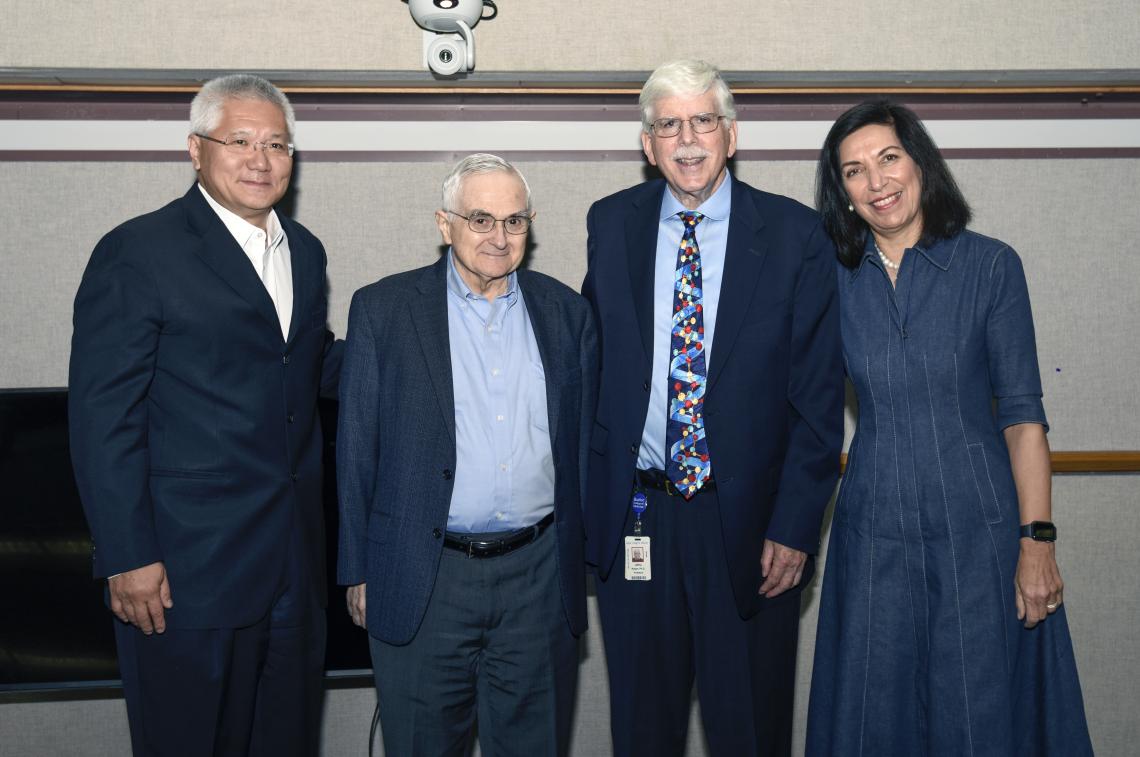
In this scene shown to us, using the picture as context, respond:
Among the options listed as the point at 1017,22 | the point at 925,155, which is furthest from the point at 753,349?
the point at 1017,22

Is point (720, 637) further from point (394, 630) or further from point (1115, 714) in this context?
point (1115, 714)

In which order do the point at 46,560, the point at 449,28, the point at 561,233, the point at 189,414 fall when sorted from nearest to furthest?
the point at 189,414 → the point at 46,560 → the point at 449,28 → the point at 561,233

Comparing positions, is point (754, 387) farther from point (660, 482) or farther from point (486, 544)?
point (486, 544)

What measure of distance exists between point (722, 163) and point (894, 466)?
0.88 meters

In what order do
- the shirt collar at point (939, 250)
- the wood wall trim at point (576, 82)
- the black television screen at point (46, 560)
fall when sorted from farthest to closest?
the wood wall trim at point (576, 82) → the black television screen at point (46, 560) → the shirt collar at point (939, 250)

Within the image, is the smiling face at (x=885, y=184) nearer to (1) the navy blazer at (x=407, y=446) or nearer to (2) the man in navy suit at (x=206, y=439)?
(1) the navy blazer at (x=407, y=446)

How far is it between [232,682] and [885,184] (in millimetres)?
2024

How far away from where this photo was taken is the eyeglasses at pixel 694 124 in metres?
2.30

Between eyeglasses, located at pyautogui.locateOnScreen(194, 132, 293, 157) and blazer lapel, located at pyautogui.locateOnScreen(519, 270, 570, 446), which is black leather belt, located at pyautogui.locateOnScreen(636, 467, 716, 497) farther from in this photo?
eyeglasses, located at pyautogui.locateOnScreen(194, 132, 293, 157)

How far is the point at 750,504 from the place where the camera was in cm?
225

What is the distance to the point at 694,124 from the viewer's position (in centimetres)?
230

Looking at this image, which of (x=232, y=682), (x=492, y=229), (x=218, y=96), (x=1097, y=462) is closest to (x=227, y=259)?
(x=218, y=96)

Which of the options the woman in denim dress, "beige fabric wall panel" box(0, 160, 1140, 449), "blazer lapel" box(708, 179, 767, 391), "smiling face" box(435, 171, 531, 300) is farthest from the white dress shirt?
the woman in denim dress

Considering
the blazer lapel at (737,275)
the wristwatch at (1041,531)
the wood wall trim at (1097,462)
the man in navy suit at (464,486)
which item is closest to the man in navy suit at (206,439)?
the man in navy suit at (464,486)
